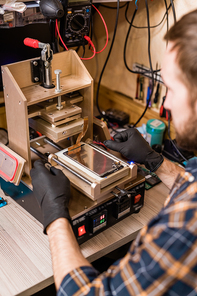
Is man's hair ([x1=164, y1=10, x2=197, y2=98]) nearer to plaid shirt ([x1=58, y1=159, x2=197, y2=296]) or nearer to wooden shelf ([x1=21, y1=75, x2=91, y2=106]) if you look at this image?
plaid shirt ([x1=58, y1=159, x2=197, y2=296])

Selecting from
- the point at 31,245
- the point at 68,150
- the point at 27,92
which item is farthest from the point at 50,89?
→ the point at 31,245

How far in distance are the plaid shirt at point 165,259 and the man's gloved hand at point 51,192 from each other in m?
0.28

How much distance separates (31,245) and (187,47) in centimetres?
82

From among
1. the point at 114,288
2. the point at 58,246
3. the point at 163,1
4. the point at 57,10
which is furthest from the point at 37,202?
the point at 163,1

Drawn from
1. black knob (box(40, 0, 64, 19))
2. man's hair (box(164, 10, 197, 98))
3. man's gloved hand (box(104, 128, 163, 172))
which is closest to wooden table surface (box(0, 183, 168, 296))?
man's gloved hand (box(104, 128, 163, 172))

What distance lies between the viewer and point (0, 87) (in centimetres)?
146

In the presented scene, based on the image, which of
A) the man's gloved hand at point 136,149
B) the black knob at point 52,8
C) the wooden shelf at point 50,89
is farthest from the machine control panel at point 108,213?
the black knob at point 52,8

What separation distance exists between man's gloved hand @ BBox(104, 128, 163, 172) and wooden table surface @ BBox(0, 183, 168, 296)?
0.15 meters

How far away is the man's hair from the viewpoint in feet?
2.23

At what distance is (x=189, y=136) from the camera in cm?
76

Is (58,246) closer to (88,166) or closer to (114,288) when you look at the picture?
(114,288)

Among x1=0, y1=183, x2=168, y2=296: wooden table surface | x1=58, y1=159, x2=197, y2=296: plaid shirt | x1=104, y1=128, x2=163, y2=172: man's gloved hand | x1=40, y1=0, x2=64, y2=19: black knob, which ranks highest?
x1=40, y1=0, x2=64, y2=19: black knob

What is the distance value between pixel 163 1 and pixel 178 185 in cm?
114

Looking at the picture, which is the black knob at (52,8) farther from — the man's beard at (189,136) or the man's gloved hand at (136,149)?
the man's beard at (189,136)
